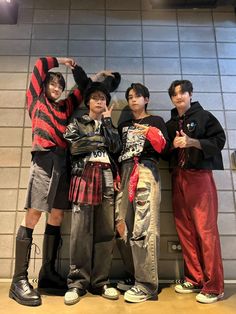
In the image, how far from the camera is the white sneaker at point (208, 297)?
5.16 ft

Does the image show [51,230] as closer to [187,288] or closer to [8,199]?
[8,199]

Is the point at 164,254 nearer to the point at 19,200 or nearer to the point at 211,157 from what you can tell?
the point at 211,157

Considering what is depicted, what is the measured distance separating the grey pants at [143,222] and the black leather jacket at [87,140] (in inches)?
6.2

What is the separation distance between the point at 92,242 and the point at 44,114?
79cm

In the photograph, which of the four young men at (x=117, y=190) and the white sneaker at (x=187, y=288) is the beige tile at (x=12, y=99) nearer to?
the four young men at (x=117, y=190)

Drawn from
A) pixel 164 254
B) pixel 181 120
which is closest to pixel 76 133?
pixel 181 120

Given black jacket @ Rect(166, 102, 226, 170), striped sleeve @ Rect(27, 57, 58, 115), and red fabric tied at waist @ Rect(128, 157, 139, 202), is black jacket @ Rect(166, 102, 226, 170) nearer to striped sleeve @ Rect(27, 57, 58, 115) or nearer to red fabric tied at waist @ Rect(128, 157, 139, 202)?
red fabric tied at waist @ Rect(128, 157, 139, 202)

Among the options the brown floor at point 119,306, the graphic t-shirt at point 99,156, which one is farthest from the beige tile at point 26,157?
the brown floor at point 119,306

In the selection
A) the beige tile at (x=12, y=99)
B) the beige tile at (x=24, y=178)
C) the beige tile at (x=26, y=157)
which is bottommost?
the beige tile at (x=24, y=178)

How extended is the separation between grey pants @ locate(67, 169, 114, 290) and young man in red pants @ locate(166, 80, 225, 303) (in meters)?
0.46

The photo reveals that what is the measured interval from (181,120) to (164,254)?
88 centimetres

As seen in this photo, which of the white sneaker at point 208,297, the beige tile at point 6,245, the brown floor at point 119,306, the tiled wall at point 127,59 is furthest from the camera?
the tiled wall at point 127,59

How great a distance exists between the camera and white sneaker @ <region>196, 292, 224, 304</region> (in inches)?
61.9

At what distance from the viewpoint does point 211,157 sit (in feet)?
6.00
